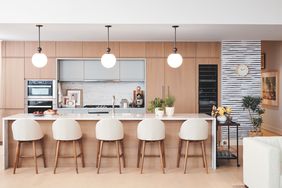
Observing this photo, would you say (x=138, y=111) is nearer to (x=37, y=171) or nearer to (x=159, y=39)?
(x=159, y=39)

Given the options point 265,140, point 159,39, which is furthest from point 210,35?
point 265,140

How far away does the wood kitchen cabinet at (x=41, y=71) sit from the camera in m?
8.24

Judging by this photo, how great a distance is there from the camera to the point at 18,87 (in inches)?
324

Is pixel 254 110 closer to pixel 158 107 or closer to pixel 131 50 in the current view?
pixel 158 107

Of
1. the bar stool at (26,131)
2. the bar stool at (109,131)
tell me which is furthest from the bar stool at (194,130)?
the bar stool at (26,131)

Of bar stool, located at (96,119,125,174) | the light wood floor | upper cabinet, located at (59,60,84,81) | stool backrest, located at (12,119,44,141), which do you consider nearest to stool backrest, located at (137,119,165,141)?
bar stool, located at (96,119,125,174)

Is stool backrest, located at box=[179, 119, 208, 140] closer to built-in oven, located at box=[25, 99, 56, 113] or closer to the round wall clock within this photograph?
the round wall clock

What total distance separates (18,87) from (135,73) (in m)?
2.68

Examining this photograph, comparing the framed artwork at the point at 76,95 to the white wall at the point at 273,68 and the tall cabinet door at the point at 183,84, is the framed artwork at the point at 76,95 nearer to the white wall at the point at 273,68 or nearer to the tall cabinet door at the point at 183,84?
the tall cabinet door at the point at 183,84

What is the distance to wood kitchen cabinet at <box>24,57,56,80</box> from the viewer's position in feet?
27.0

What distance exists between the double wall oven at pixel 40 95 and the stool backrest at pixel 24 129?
8.52ft

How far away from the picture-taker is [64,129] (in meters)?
5.64

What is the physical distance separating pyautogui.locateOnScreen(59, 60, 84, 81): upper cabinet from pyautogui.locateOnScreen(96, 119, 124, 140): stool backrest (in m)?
3.01

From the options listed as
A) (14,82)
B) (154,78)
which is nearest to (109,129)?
(154,78)
